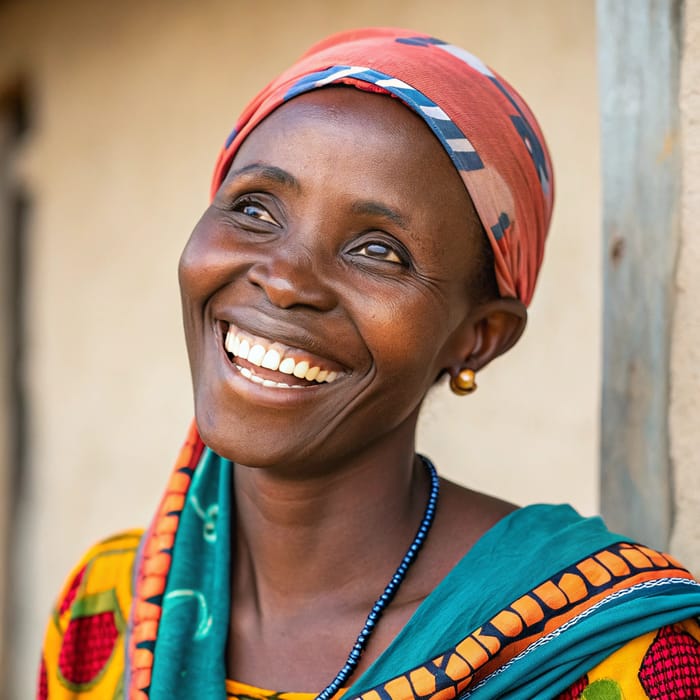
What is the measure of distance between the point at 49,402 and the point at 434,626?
3813mm

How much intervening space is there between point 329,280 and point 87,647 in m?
1.00

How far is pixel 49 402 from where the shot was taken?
5254 mm

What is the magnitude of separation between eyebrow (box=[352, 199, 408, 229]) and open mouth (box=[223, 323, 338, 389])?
26cm

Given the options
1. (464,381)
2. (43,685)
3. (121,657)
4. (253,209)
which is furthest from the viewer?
(43,685)

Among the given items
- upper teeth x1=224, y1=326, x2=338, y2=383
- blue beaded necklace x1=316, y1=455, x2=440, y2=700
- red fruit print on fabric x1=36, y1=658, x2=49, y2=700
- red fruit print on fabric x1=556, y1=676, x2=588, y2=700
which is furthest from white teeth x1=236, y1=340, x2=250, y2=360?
red fruit print on fabric x1=36, y1=658, x2=49, y2=700

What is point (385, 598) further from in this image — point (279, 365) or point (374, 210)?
point (374, 210)

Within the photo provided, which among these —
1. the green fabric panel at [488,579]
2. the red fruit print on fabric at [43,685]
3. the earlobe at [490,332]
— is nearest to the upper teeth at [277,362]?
the earlobe at [490,332]

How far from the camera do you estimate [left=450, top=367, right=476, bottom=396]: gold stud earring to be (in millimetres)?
2010

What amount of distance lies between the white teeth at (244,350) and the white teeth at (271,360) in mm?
41

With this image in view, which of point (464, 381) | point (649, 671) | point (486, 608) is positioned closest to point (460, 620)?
point (486, 608)

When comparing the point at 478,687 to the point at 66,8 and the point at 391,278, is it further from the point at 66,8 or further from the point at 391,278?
the point at 66,8

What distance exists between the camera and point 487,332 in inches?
80.7

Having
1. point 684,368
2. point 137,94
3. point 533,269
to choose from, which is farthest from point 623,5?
point 137,94

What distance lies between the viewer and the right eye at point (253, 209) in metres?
1.88
